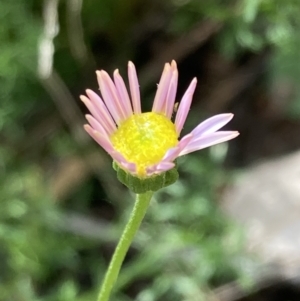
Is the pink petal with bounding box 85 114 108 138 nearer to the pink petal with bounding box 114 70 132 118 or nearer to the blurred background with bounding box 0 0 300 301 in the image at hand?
the pink petal with bounding box 114 70 132 118

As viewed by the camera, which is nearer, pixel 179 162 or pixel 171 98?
pixel 171 98

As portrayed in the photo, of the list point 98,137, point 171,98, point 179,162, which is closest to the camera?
point 98,137

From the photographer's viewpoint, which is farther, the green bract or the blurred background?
the blurred background

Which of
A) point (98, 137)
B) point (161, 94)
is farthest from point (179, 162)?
point (98, 137)

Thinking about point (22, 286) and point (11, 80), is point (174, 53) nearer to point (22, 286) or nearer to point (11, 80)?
point (11, 80)

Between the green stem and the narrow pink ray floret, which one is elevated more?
the narrow pink ray floret

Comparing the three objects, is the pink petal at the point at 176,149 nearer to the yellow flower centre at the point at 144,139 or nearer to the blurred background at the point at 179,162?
the yellow flower centre at the point at 144,139

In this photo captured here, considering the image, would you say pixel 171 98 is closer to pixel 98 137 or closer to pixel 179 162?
pixel 98 137

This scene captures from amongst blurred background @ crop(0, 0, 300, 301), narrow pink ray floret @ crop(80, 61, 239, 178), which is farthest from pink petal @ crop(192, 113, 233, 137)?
blurred background @ crop(0, 0, 300, 301)
